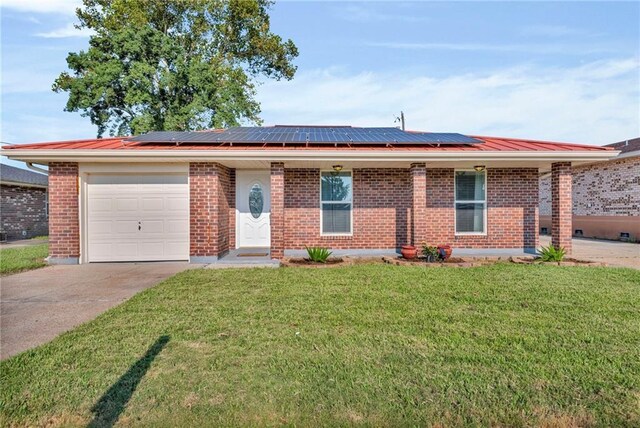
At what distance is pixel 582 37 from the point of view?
10.9 m

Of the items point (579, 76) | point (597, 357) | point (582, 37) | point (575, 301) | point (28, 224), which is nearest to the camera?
point (597, 357)

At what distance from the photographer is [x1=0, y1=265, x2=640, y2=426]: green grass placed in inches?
94.7

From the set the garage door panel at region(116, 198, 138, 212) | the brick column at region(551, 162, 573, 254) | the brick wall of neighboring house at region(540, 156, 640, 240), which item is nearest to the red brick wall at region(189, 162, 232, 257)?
the garage door panel at region(116, 198, 138, 212)

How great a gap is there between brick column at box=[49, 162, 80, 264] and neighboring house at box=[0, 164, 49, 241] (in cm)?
969

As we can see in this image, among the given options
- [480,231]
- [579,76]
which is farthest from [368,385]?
[579,76]

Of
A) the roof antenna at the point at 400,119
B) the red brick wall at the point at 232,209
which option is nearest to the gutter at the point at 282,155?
the red brick wall at the point at 232,209

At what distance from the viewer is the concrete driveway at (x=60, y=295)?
4.01 metres

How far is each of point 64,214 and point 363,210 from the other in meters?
7.87

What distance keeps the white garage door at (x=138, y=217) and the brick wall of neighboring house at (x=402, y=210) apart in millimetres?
2946

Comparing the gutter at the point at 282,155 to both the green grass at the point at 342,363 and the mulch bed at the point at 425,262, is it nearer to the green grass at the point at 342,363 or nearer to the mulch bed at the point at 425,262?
the mulch bed at the point at 425,262

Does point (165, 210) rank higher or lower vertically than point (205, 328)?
higher

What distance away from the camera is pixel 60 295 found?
5.62 m

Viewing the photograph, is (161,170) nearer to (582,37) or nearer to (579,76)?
(582,37)

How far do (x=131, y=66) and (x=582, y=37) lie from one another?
20.3 meters
